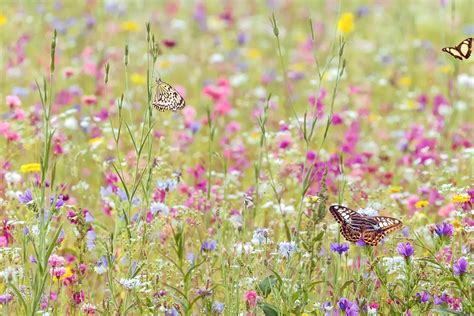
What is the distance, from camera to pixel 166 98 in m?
3.60

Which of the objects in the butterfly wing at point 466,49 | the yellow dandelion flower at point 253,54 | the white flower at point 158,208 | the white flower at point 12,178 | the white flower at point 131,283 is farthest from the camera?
the yellow dandelion flower at point 253,54

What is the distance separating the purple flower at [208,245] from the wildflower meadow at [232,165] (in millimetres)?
11

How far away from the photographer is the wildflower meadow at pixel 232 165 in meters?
3.20

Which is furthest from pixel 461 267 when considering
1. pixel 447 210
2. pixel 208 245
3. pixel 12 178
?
pixel 12 178

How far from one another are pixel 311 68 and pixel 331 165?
3.28 metres

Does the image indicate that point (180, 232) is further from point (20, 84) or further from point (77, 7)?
point (77, 7)

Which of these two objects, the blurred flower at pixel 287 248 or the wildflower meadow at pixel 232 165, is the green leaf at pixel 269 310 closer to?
the wildflower meadow at pixel 232 165

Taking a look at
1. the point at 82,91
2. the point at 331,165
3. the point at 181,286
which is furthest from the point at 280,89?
the point at 181,286

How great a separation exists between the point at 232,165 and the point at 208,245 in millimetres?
1811

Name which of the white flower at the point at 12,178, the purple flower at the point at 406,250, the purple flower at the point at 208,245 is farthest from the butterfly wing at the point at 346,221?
the white flower at the point at 12,178

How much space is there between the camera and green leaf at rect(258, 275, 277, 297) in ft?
10.3

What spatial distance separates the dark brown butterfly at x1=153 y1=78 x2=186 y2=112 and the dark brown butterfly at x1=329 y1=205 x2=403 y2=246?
0.75 m

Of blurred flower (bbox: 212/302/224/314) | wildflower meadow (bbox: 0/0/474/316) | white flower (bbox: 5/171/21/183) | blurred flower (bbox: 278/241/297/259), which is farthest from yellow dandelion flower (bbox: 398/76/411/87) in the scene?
blurred flower (bbox: 212/302/224/314)

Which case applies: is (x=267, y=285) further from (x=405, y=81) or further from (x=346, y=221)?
(x=405, y=81)
